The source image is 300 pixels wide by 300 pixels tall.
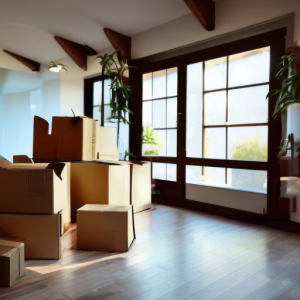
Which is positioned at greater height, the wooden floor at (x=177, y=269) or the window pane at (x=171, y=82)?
the window pane at (x=171, y=82)

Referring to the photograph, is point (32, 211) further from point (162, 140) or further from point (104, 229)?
point (162, 140)

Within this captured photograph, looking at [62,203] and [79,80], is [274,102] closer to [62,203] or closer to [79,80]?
[62,203]

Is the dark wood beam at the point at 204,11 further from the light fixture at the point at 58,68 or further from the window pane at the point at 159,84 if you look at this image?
the light fixture at the point at 58,68

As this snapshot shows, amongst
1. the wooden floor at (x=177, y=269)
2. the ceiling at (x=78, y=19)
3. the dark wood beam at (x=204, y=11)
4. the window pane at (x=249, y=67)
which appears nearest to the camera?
the wooden floor at (x=177, y=269)

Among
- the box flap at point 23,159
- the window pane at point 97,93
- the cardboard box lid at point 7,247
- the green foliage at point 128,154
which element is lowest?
the cardboard box lid at point 7,247

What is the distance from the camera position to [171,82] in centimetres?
376

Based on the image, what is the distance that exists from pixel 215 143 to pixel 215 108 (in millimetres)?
403

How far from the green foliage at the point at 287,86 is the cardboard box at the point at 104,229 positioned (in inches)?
63.7

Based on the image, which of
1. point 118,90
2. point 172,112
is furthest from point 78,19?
point 172,112

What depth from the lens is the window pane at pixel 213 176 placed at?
3260 mm

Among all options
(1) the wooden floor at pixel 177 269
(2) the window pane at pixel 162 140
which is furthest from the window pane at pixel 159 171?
(1) the wooden floor at pixel 177 269

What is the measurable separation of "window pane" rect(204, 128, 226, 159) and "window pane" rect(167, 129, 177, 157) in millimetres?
449

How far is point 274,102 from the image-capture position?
2762mm

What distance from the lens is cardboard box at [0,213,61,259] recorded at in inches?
74.4
